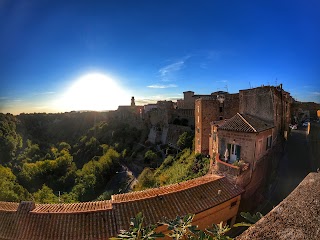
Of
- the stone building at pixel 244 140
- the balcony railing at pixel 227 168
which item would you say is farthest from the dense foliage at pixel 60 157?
the stone building at pixel 244 140

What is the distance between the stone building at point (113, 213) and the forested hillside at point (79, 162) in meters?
7.81

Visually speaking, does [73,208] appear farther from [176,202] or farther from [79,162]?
[79,162]

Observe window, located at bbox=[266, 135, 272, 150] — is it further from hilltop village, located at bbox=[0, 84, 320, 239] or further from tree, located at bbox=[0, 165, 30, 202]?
tree, located at bbox=[0, 165, 30, 202]

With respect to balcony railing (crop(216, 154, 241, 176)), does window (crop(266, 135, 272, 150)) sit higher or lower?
higher

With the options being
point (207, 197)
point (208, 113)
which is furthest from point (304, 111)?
point (207, 197)

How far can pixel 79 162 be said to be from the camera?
55.5 meters

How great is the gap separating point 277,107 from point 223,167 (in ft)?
21.6

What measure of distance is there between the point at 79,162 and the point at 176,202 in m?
50.5

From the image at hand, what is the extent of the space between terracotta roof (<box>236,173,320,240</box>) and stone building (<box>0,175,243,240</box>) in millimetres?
7395

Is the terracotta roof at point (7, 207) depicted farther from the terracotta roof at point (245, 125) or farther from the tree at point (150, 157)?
the tree at point (150, 157)

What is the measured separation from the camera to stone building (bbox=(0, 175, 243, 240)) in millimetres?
8719

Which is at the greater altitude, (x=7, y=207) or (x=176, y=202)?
(x=176, y=202)

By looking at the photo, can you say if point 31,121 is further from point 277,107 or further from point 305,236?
point 305,236

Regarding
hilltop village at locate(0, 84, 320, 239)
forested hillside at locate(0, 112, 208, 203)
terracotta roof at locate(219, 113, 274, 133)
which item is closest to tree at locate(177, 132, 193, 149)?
forested hillside at locate(0, 112, 208, 203)
